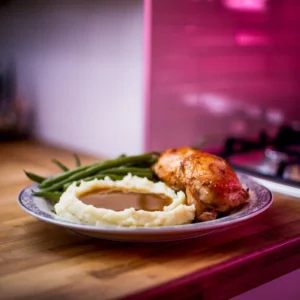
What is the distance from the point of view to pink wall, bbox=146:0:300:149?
1.54 m

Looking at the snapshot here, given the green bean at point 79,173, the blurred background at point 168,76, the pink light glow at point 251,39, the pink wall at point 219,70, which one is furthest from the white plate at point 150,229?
the pink light glow at point 251,39

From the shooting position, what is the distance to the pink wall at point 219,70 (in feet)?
5.06

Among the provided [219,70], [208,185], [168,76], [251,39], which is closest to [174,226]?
[208,185]

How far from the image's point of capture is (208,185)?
3.09 feet

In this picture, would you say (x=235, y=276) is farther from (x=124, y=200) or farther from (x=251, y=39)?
(x=251, y=39)

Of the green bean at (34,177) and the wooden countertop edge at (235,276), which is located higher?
the green bean at (34,177)

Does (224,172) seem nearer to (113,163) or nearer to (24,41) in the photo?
(113,163)

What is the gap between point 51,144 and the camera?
199 cm

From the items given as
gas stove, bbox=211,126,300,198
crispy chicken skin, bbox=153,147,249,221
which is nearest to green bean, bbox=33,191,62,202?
crispy chicken skin, bbox=153,147,249,221

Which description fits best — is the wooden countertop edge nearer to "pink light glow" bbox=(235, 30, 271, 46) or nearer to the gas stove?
the gas stove

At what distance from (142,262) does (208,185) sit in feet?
0.68

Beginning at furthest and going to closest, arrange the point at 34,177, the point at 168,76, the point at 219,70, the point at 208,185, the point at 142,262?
the point at 219,70 → the point at 168,76 → the point at 34,177 → the point at 208,185 → the point at 142,262

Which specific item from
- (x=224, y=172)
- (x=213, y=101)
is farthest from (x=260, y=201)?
(x=213, y=101)

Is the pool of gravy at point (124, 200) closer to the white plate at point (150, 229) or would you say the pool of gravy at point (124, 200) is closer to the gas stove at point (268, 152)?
the white plate at point (150, 229)
